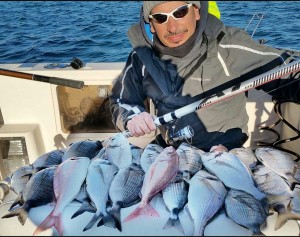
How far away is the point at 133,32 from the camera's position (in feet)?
8.64

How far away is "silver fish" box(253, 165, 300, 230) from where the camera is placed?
159 cm

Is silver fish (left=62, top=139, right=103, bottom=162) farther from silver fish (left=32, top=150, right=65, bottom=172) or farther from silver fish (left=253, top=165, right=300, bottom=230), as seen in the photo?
silver fish (left=253, top=165, right=300, bottom=230)

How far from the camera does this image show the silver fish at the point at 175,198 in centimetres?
161

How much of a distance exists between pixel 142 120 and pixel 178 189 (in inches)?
22.1

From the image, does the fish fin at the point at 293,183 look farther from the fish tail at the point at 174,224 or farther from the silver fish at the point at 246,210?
the fish tail at the point at 174,224

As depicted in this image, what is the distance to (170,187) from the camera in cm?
178

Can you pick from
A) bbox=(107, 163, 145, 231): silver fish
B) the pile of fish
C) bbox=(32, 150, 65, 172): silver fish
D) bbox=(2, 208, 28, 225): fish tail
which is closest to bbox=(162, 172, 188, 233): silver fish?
the pile of fish

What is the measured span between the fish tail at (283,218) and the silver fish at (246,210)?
0.05 meters

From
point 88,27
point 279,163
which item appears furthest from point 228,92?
point 88,27

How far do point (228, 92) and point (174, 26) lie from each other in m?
0.58

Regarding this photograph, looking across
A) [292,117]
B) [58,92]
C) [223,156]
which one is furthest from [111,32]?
[223,156]

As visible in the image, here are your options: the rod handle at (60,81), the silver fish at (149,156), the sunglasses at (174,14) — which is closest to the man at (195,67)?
the sunglasses at (174,14)

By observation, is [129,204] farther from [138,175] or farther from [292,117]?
[292,117]

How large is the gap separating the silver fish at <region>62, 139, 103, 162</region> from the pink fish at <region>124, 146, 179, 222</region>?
21.6 inches
